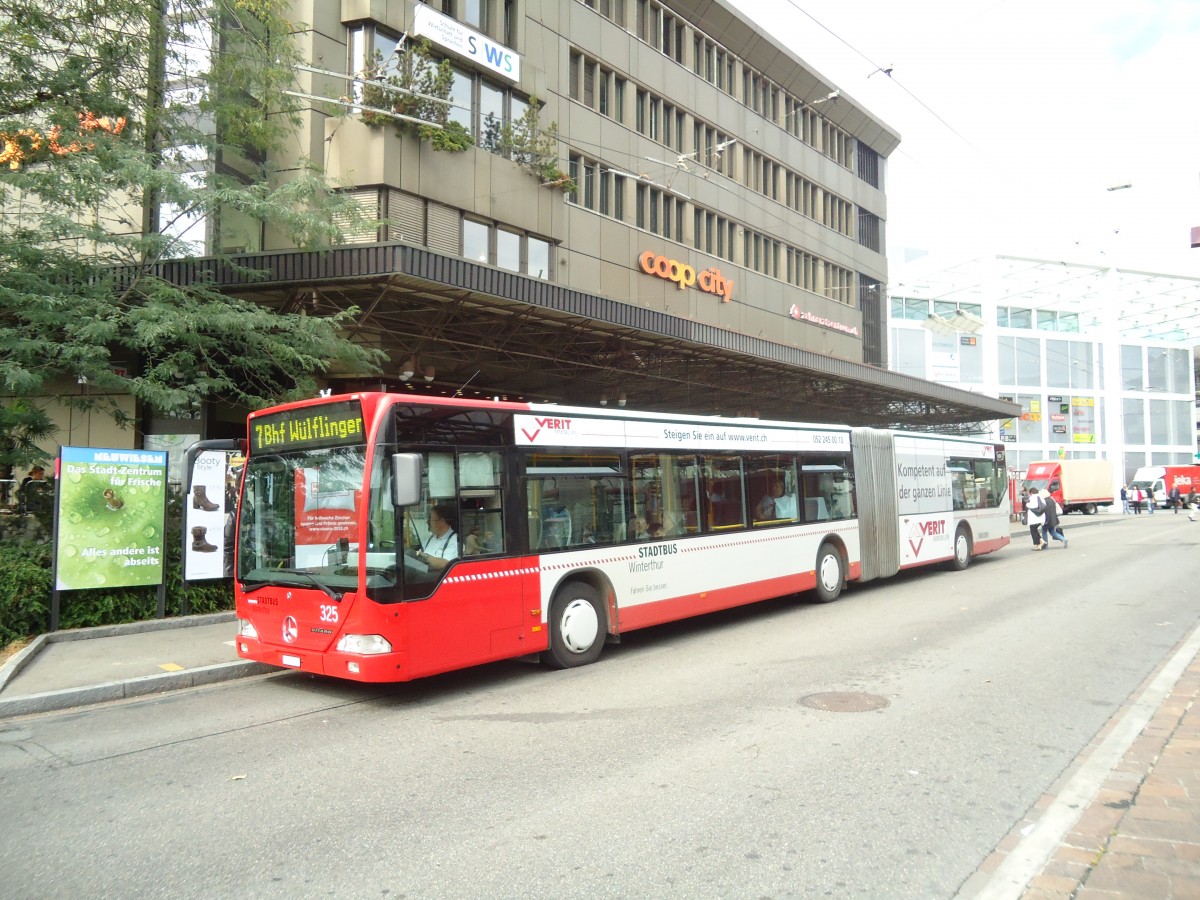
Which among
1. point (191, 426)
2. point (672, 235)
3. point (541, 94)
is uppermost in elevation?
point (541, 94)

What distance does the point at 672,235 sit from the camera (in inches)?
1169

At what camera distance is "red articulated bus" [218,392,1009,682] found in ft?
24.5

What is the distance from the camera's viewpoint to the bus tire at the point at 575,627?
9023 mm

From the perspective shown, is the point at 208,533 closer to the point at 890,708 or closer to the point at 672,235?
the point at 890,708

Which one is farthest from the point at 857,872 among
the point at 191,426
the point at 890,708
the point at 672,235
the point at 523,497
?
the point at 672,235

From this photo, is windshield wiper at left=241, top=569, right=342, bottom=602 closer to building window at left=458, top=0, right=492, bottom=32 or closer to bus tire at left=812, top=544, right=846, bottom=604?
bus tire at left=812, top=544, right=846, bottom=604

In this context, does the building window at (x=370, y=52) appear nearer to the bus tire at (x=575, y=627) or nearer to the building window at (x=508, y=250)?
the building window at (x=508, y=250)

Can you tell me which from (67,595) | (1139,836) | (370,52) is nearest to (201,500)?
(67,595)

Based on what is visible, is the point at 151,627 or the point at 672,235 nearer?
the point at 151,627

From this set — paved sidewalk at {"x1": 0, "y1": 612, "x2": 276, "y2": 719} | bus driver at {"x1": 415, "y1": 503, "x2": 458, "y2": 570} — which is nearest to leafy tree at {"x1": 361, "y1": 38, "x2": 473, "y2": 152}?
paved sidewalk at {"x1": 0, "y1": 612, "x2": 276, "y2": 719}

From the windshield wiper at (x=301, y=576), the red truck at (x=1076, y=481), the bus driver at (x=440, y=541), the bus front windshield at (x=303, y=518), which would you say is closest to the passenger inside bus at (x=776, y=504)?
the bus driver at (x=440, y=541)

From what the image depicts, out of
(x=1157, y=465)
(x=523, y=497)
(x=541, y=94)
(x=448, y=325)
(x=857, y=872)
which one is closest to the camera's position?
(x=857, y=872)

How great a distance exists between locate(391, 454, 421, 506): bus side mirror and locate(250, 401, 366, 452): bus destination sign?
0.67 meters

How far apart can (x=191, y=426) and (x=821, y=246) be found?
29.2m
